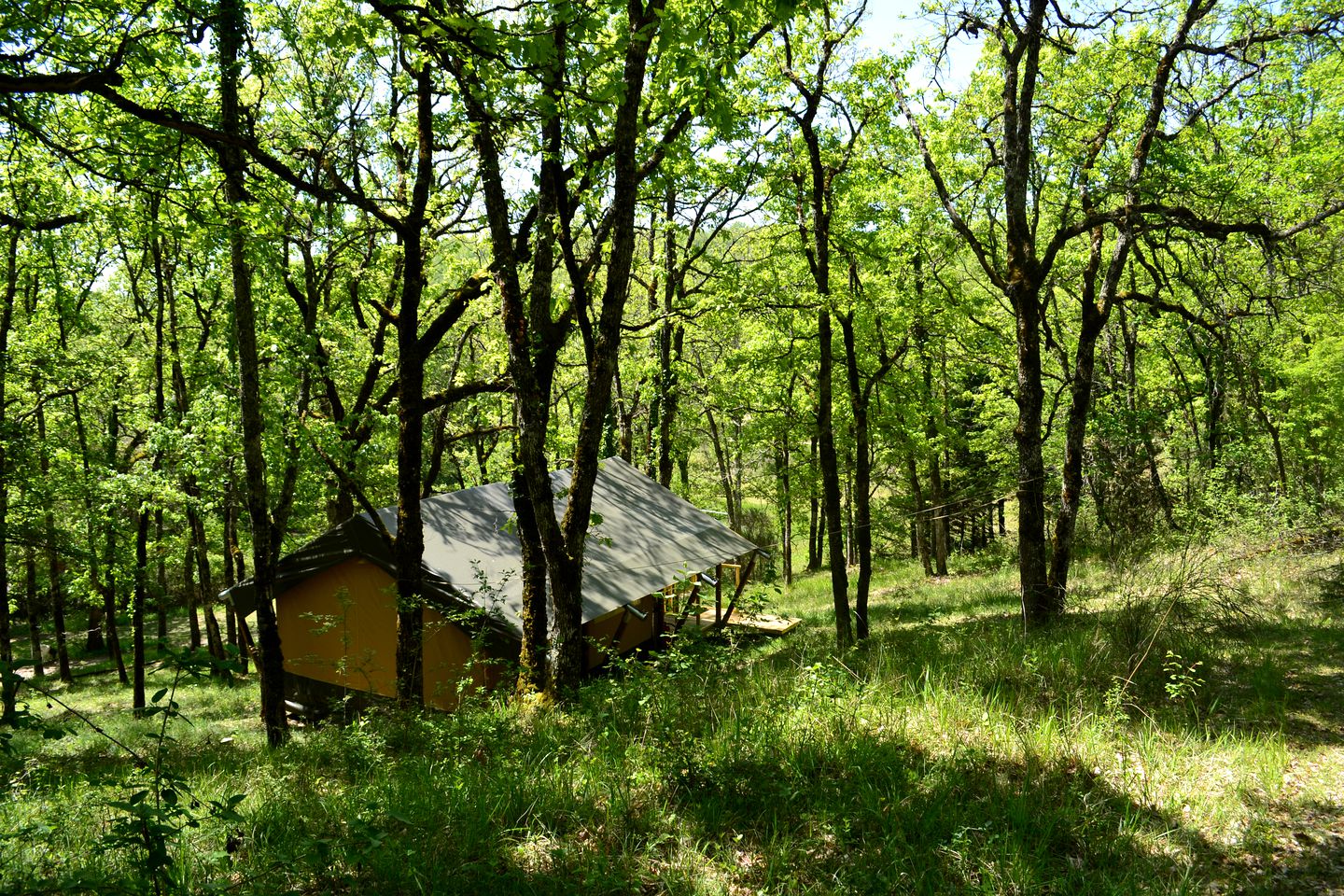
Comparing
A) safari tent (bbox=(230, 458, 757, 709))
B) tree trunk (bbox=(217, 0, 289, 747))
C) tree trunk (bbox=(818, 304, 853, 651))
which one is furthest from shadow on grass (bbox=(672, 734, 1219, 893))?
tree trunk (bbox=(818, 304, 853, 651))

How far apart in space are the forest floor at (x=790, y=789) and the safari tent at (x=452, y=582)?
14.2 ft

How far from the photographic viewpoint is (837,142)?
1117 cm

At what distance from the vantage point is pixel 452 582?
1041cm

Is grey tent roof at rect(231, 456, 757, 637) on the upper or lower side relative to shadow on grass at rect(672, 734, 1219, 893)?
upper

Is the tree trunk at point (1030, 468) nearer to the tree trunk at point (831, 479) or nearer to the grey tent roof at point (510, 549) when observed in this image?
the tree trunk at point (831, 479)

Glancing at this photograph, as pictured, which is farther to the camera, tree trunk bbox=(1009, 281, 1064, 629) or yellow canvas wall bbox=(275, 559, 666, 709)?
yellow canvas wall bbox=(275, 559, 666, 709)

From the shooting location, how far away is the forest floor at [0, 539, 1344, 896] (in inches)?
122

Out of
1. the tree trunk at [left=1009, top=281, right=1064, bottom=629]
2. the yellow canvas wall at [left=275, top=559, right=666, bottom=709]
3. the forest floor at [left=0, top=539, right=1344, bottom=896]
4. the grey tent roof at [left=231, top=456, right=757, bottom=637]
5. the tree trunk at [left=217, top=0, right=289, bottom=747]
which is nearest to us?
the forest floor at [left=0, top=539, right=1344, bottom=896]

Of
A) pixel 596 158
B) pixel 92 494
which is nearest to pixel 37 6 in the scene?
pixel 596 158

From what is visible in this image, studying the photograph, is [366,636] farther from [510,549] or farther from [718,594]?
[718,594]

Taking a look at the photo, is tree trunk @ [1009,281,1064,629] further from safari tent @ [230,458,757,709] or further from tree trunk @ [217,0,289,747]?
tree trunk @ [217,0,289,747]

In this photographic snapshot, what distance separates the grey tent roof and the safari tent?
0.9 inches

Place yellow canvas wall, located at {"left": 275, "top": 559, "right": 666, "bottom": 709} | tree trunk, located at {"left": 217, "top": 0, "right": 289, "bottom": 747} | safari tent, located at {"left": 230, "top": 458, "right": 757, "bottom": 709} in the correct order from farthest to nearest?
1. yellow canvas wall, located at {"left": 275, "top": 559, "right": 666, "bottom": 709}
2. safari tent, located at {"left": 230, "top": 458, "right": 757, "bottom": 709}
3. tree trunk, located at {"left": 217, "top": 0, "right": 289, "bottom": 747}

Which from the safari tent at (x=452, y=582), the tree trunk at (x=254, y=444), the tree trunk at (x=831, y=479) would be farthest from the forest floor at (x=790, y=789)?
the safari tent at (x=452, y=582)
